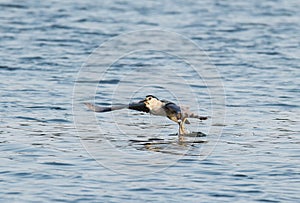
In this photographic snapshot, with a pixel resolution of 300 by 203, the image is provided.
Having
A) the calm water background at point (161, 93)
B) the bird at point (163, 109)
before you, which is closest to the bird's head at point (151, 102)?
the bird at point (163, 109)

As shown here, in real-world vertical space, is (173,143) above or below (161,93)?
below

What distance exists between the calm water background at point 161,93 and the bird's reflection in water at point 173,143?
69mm

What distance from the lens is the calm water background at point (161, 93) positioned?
8.00 m

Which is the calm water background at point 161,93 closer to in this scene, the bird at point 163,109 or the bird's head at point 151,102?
the bird at point 163,109

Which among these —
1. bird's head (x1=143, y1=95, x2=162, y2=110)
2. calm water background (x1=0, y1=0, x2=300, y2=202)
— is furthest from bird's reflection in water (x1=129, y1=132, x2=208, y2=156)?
bird's head (x1=143, y1=95, x2=162, y2=110)

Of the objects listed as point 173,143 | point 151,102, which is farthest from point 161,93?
point 173,143

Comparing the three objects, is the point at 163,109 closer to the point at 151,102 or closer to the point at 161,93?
the point at 151,102

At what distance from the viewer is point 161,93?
13125 mm

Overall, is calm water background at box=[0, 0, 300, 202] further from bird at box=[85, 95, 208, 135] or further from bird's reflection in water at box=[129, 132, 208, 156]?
bird at box=[85, 95, 208, 135]

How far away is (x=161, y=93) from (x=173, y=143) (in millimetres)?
3255

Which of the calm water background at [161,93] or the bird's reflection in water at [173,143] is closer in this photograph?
the calm water background at [161,93]

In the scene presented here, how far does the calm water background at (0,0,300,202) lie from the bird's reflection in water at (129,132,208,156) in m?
0.07

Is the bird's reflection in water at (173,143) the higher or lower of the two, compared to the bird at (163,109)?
lower

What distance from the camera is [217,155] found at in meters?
9.28
